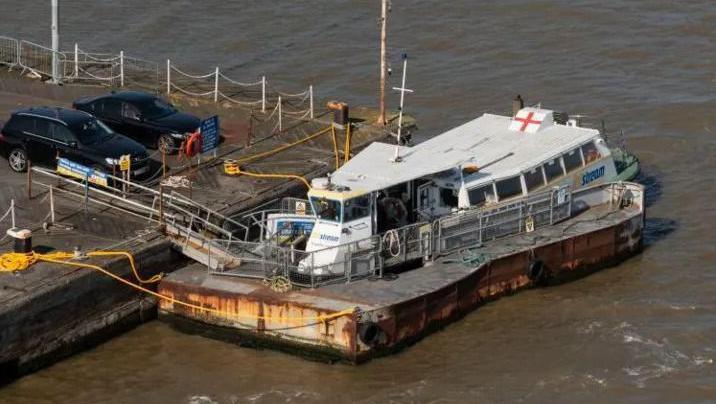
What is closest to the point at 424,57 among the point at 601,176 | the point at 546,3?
the point at 546,3

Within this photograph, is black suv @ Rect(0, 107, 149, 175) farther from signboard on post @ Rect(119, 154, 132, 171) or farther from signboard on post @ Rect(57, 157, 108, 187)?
signboard on post @ Rect(57, 157, 108, 187)

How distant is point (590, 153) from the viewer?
3256 cm

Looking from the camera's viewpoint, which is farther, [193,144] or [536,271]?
[193,144]

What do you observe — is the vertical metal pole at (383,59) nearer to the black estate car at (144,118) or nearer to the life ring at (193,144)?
the black estate car at (144,118)

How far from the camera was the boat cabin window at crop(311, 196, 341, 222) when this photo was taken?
27.5 m

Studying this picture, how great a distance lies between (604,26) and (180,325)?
2603 centimetres

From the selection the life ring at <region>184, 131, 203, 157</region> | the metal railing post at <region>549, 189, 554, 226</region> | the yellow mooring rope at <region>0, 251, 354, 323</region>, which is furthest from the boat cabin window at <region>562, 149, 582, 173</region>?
the life ring at <region>184, 131, 203, 157</region>

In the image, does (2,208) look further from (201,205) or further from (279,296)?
(279,296)

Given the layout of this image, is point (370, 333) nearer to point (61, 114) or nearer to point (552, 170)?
point (552, 170)

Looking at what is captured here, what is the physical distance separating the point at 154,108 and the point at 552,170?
10592 mm

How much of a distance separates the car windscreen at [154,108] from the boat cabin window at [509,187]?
9.67 meters

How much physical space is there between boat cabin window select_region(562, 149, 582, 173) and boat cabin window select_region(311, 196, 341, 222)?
6855 mm

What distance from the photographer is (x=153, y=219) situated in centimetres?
2953

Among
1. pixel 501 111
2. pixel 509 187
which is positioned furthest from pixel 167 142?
pixel 501 111
